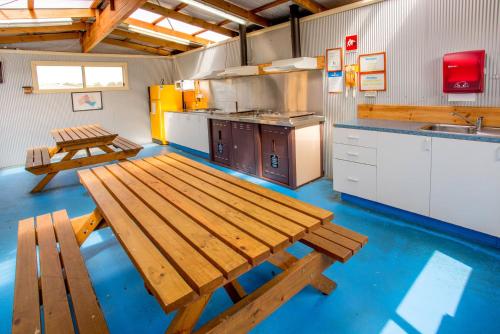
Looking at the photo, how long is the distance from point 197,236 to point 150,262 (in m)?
0.24

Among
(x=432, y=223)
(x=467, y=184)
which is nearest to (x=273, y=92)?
(x=432, y=223)

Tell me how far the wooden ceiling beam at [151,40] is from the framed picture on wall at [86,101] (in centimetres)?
153

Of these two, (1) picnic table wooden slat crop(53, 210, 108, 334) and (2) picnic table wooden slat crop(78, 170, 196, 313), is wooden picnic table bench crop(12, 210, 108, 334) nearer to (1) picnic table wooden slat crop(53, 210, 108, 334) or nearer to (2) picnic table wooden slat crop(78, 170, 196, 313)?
(1) picnic table wooden slat crop(53, 210, 108, 334)

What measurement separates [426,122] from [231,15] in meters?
2.97

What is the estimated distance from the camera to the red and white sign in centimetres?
405

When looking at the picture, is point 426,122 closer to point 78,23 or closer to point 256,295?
point 256,295

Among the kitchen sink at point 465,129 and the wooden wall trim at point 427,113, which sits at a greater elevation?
the wooden wall trim at point 427,113

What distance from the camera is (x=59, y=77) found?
7172 mm

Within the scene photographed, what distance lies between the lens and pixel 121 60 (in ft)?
25.8

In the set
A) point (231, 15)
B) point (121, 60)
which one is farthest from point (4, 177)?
point (231, 15)

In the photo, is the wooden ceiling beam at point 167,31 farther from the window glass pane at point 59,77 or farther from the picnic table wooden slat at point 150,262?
the picnic table wooden slat at point 150,262

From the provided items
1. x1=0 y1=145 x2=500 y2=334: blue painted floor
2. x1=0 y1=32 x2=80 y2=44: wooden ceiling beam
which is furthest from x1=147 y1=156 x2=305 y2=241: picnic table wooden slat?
x1=0 y1=32 x2=80 y2=44: wooden ceiling beam

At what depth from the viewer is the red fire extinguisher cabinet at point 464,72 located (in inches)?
119

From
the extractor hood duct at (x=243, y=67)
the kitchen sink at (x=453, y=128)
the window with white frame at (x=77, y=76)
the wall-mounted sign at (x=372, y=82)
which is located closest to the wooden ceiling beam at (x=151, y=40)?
the window with white frame at (x=77, y=76)
